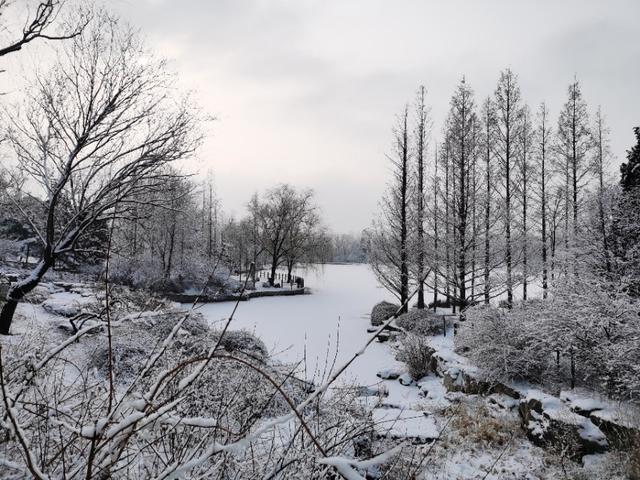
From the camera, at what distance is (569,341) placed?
6930mm

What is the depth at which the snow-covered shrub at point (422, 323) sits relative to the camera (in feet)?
42.9

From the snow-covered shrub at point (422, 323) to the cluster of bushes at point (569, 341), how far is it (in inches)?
146

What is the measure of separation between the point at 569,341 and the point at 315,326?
9.16 metres

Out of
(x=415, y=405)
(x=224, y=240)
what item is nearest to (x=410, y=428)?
(x=415, y=405)

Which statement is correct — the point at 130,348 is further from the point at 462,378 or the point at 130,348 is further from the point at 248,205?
the point at 248,205

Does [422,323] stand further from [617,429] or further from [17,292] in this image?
[17,292]

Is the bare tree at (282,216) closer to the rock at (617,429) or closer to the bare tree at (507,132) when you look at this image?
the bare tree at (507,132)

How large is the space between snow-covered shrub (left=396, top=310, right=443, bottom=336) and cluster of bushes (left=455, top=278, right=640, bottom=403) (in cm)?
372

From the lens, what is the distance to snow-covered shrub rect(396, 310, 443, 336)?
13.1 metres

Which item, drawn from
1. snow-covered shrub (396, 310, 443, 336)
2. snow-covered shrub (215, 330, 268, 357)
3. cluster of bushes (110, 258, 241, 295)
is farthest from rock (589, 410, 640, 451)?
cluster of bushes (110, 258, 241, 295)

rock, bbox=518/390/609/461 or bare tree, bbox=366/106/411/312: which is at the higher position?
bare tree, bbox=366/106/411/312

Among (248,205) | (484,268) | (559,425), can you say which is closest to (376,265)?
(484,268)

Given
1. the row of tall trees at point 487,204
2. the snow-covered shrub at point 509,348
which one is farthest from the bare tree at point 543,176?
the snow-covered shrub at point 509,348

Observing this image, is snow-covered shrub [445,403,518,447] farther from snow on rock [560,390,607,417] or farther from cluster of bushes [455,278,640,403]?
cluster of bushes [455,278,640,403]
